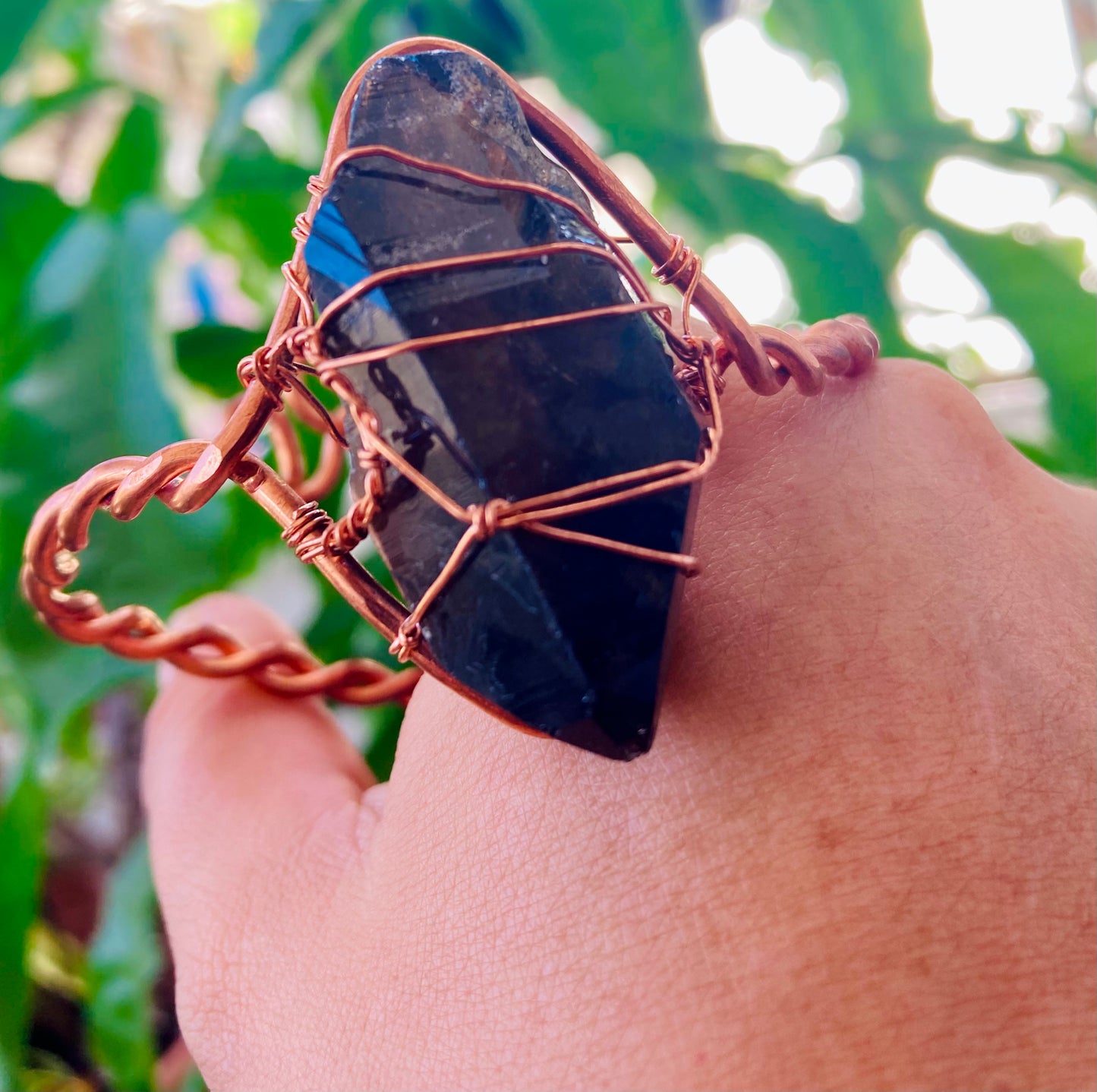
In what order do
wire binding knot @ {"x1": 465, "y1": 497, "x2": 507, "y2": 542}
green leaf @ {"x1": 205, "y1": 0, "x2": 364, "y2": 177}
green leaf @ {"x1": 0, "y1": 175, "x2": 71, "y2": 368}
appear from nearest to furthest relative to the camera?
wire binding knot @ {"x1": 465, "y1": 497, "x2": 507, "y2": 542}, green leaf @ {"x1": 205, "y1": 0, "x2": 364, "y2": 177}, green leaf @ {"x1": 0, "y1": 175, "x2": 71, "y2": 368}

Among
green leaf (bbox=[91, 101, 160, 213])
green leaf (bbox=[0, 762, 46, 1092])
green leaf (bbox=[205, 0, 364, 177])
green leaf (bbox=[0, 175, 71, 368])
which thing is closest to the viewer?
green leaf (bbox=[0, 762, 46, 1092])

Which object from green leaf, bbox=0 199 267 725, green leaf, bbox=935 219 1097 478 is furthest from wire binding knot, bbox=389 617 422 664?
green leaf, bbox=935 219 1097 478

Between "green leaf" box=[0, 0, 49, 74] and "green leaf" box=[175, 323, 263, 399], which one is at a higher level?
"green leaf" box=[0, 0, 49, 74]

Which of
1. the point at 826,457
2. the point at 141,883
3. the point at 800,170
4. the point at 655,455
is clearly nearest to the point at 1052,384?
the point at 800,170

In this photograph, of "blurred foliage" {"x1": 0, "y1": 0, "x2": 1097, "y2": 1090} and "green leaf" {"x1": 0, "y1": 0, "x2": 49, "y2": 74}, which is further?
"green leaf" {"x1": 0, "y1": 0, "x2": 49, "y2": 74}

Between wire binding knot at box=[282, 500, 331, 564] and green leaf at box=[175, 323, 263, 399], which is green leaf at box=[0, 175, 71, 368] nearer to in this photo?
green leaf at box=[175, 323, 263, 399]

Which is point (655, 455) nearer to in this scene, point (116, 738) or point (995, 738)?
point (995, 738)

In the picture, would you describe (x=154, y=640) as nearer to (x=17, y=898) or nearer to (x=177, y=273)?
(x=17, y=898)
